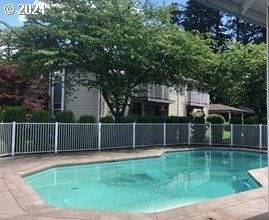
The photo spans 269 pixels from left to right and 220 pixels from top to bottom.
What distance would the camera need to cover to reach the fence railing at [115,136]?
1773 cm

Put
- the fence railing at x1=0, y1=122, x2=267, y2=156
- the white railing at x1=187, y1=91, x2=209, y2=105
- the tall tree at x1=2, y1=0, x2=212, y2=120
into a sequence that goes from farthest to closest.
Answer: the white railing at x1=187, y1=91, x2=209, y2=105 → the tall tree at x1=2, y1=0, x2=212, y2=120 → the fence railing at x1=0, y1=122, x2=267, y2=156

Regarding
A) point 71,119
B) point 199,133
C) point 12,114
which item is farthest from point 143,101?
point 12,114

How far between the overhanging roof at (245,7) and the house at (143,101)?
61.7ft

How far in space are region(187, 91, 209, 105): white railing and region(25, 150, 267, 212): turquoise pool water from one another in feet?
59.0

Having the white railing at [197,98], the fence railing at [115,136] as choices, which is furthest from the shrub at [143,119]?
the white railing at [197,98]

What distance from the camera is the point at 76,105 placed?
29938 mm

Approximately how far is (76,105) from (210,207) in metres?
22.6

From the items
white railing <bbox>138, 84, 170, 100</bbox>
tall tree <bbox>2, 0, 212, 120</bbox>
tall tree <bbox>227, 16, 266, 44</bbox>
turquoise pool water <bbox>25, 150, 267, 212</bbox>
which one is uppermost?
tall tree <bbox>227, 16, 266, 44</bbox>

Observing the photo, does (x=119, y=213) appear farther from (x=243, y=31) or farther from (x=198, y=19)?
(x=243, y=31)

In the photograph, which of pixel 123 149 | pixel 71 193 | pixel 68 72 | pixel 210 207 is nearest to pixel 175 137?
pixel 123 149

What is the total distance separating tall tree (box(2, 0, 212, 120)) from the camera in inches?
819

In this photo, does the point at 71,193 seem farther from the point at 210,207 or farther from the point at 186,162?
the point at 186,162

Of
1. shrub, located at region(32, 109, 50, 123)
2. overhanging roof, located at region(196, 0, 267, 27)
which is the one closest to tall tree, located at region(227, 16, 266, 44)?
shrub, located at region(32, 109, 50, 123)

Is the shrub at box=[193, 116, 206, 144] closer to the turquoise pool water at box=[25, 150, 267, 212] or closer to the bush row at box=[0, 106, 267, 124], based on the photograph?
the bush row at box=[0, 106, 267, 124]
